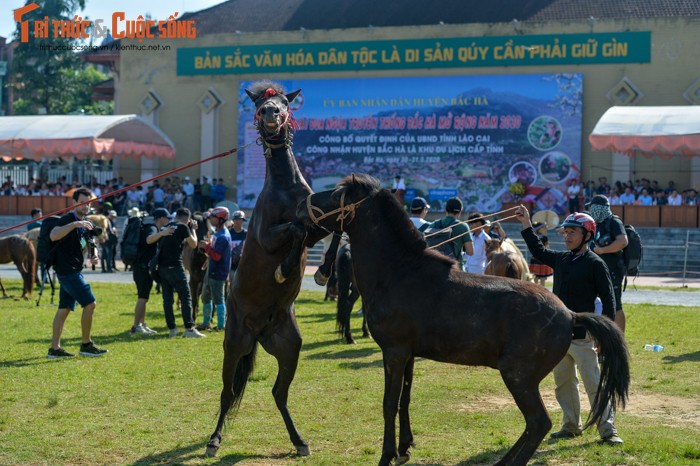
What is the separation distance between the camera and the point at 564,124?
122ft

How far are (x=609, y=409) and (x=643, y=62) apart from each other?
32043 mm

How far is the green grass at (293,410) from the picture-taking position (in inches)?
295

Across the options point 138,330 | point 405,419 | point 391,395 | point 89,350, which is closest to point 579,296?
point 405,419

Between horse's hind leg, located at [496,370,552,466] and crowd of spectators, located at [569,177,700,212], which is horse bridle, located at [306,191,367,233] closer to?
horse's hind leg, located at [496,370,552,466]

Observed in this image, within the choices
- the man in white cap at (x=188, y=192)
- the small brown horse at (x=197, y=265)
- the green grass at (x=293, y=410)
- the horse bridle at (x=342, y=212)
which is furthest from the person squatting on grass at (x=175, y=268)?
the man in white cap at (x=188, y=192)

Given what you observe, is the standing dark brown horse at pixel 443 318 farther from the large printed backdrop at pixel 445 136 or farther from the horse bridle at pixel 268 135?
the large printed backdrop at pixel 445 136

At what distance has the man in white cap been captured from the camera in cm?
3891

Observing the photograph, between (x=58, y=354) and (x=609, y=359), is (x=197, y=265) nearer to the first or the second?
(x=58, y=354)

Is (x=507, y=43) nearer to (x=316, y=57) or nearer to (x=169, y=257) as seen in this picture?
(x=316, y=57)

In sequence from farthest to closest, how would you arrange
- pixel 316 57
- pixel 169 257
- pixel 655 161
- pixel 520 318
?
pixel 316 57
pixel 655 161
pixel 169 257
pixel 520 318

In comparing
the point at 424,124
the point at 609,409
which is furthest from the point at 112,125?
the point at 609,409

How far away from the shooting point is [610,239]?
1047 cm

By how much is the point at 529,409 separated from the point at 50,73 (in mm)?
65339

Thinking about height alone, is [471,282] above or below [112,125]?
below
